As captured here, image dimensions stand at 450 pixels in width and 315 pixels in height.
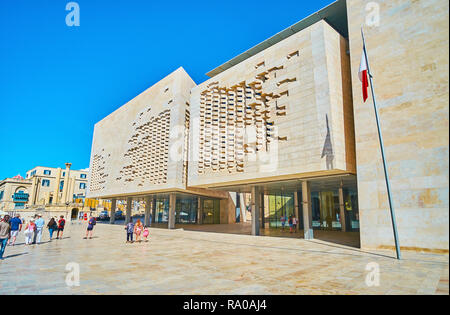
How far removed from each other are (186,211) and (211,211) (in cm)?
483

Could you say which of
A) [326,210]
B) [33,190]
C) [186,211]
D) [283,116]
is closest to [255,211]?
[326,210]

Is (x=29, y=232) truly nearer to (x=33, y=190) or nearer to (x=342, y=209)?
(x=342, y=209)

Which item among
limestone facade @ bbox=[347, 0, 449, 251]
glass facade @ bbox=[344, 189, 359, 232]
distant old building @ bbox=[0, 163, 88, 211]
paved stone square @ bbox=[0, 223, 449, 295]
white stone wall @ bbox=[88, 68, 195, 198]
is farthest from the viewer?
distant old building @ bbox=[0, 163, 88, 211]

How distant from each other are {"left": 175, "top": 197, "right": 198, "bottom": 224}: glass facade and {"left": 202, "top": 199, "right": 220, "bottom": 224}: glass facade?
1734 mm

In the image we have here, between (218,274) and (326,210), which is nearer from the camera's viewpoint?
(218,274)

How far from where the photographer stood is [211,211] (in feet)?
152

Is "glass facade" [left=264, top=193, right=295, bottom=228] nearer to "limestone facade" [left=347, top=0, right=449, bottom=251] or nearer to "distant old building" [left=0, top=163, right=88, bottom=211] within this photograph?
Result: "limestone facade" [left=347, top=0, right=449, bottom=251]

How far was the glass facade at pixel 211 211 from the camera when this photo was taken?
45719mm

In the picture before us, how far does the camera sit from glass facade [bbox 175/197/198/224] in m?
46.6

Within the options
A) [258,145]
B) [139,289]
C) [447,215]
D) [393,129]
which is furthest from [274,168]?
[447,215]

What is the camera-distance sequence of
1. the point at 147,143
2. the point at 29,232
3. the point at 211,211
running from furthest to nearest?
the point at 211,211, the point at 147,143, the point at 29,232

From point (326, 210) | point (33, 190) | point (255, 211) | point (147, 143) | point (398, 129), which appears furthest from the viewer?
point (33, 190)

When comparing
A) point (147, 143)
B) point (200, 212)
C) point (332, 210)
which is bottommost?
point (200, 212)

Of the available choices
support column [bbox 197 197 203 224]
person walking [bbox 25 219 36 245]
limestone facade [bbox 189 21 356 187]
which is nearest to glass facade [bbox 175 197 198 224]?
support column [bbox 197 197 203 224]
